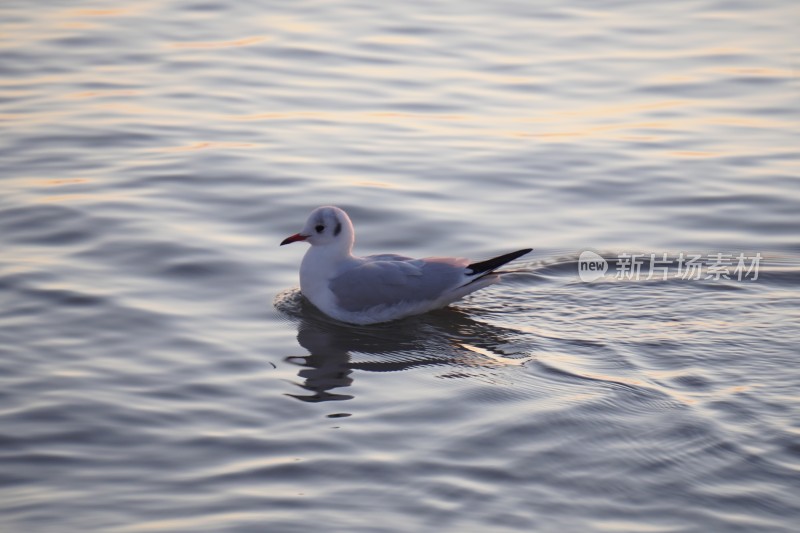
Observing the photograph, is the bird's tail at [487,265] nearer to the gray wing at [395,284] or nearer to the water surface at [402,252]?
the gray wing at [395,284]

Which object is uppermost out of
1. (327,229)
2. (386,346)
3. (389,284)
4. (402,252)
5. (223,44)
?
(223,44)

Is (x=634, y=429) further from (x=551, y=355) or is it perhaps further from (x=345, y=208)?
(x=345, y=208)

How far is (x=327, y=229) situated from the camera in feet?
30.1

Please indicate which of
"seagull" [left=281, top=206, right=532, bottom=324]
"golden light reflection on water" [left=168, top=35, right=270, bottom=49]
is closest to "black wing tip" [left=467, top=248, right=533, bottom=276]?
"seagull" [left=281, top=206, right=532, bottom=324]

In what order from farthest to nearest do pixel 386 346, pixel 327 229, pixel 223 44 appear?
pixel 223 44, pixel 327 229, pixel 386 346

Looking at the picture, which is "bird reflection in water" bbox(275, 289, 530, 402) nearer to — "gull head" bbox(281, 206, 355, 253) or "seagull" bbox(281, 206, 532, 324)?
"seagull" bbox(281, 206, 532, 324)

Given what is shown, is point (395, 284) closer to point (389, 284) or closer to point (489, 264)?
point (389, 284)

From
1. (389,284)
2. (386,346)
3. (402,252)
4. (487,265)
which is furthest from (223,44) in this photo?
(386,346)

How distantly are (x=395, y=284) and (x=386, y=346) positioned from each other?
1.84 ft

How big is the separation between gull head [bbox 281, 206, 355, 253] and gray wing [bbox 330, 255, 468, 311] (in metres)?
0.33

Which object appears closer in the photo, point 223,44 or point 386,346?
point 386,346

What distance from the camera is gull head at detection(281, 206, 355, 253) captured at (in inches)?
360

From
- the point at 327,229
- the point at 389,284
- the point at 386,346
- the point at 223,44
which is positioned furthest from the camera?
the point at 223,44

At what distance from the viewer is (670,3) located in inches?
707
